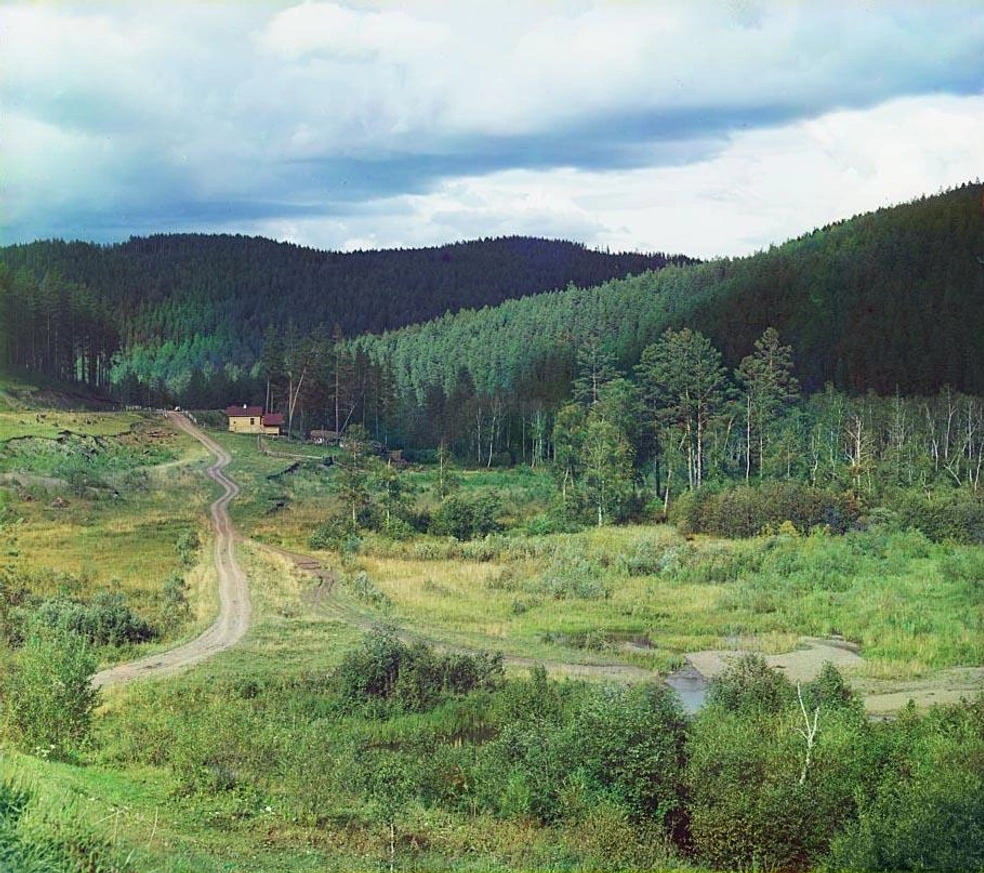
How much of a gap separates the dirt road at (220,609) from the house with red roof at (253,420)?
0.19 metres

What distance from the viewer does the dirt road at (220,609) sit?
7535mm

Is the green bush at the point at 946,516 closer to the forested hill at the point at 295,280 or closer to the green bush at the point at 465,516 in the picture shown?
the forested hill at the point at 295,280

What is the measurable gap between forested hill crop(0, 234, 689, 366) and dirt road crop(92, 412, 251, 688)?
0.67 meters

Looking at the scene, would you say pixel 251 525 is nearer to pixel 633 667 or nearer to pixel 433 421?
pixel 433 421

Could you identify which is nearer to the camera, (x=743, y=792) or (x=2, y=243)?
(x=743, y=792)

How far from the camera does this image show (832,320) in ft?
26.2

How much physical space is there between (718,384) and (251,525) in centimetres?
318

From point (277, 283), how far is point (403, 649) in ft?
8.67

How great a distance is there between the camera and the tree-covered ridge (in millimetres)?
8180

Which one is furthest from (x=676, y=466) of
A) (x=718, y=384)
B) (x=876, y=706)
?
(x=876, y=706)

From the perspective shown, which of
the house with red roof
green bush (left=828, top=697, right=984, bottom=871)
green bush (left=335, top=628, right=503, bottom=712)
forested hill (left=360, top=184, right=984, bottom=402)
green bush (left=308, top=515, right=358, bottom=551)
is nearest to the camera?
green bush (left=828, top=697, right=984, bottom=871)

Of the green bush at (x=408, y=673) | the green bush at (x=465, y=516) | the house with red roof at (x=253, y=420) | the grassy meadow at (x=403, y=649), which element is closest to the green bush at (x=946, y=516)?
the grassy meadow at (x=403, y=649)

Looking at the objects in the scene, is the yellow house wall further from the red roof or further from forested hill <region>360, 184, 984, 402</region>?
forested hill <region>360, 184, 984, 402</region>

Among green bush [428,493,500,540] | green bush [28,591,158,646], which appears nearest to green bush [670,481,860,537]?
green bush [428,493,500,540]
